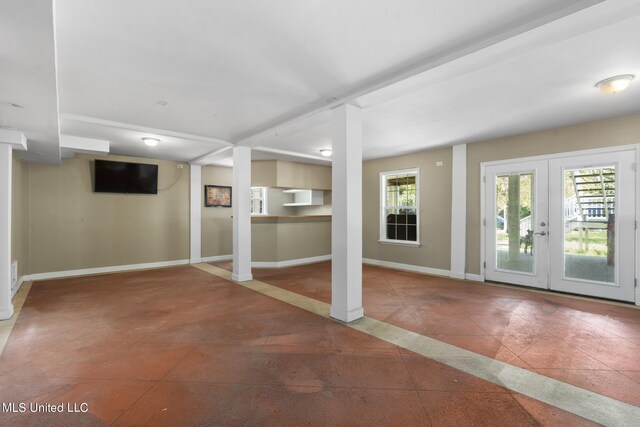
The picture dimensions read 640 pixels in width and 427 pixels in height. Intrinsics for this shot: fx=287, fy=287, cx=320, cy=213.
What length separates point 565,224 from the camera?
4492mm

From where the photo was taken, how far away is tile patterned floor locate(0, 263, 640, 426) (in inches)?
73.7

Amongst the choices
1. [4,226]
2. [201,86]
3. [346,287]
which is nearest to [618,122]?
[346,287]

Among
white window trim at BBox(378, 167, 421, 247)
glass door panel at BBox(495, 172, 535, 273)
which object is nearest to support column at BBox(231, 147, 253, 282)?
white window trim at BBox(378, 167, 421, 247)

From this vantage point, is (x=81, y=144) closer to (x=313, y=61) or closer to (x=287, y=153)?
(x=287, y=153)

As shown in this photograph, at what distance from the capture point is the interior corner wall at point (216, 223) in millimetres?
7754

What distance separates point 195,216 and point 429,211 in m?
5.78

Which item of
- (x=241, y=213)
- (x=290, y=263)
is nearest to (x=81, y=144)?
(x=241, y=213)

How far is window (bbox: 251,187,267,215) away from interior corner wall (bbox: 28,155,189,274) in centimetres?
206

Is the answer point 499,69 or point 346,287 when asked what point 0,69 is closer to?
point 346,287

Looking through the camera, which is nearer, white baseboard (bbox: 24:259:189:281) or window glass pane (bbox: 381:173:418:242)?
white baseboard (bbox: 24:259:189:281)

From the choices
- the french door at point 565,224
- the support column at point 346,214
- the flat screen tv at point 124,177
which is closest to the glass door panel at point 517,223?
the french door at point 565,224

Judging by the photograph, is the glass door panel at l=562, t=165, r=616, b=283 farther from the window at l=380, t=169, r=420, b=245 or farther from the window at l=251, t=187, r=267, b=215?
the window at l=251, t=187, r=267, b=215

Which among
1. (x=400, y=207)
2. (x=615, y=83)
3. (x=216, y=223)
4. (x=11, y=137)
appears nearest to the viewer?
(x=615, y=83)

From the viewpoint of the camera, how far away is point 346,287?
11.0 feet
